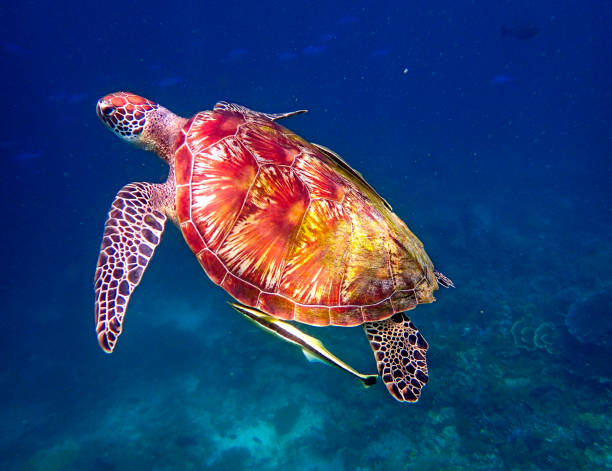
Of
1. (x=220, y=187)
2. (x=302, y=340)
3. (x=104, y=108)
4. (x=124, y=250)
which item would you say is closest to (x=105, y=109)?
(x=104, y=108)

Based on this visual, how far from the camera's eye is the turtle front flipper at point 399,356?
270 centimetres

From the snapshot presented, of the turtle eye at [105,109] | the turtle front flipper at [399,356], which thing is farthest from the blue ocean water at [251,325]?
the turtle eye at [105,109]

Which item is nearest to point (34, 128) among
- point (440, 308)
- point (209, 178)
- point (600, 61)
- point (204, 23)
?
point (204, 23)

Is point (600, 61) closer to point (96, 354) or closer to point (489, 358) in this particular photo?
point (489, 358)

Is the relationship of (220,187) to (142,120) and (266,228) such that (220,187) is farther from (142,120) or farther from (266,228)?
(142,120)

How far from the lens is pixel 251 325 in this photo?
31.6ft

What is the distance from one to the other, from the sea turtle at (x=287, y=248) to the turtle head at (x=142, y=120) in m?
0.97

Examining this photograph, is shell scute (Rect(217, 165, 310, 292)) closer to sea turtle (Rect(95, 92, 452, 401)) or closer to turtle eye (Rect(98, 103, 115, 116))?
sea turtle (Rect(95, 92, 452, 401))

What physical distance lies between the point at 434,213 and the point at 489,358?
31.0ft

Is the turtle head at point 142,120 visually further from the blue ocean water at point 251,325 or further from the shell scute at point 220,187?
the blue ocean water at point 251,325

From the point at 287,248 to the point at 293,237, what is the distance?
11 cm

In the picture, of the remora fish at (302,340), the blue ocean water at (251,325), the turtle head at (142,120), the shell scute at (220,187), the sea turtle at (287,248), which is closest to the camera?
the remora fish at (302,340)

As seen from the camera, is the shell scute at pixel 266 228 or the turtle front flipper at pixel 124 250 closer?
the shell scute at pixel 266 228

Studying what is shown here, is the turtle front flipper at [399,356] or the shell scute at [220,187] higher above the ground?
Answer: the shell scute at [220,187]
